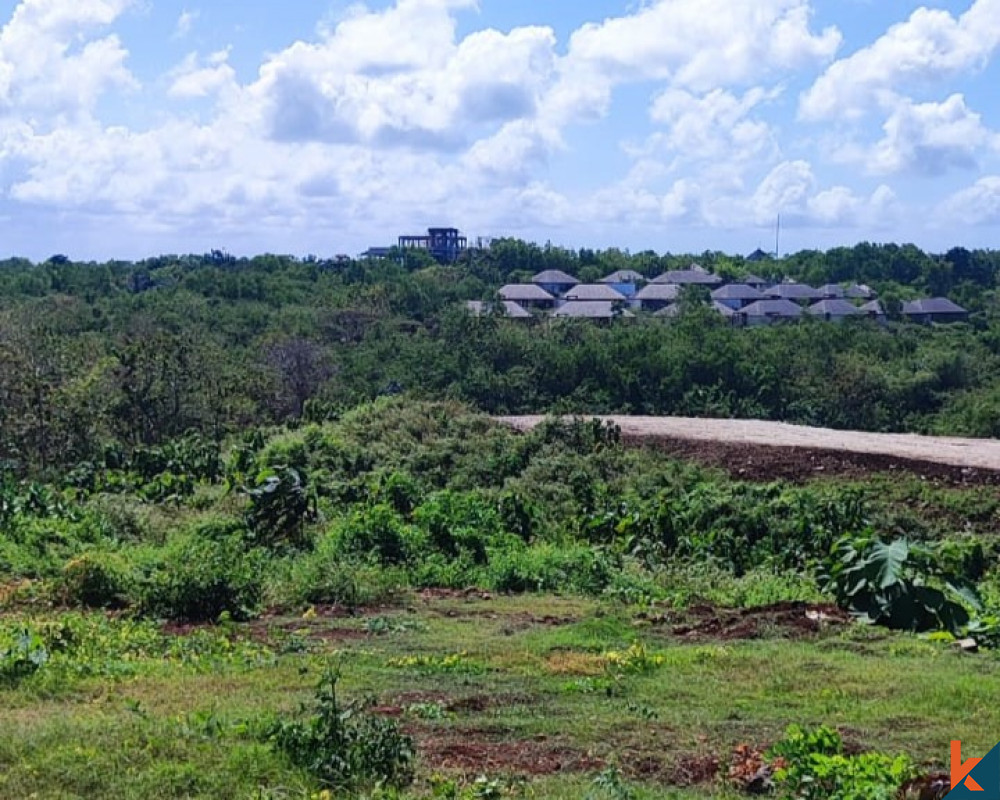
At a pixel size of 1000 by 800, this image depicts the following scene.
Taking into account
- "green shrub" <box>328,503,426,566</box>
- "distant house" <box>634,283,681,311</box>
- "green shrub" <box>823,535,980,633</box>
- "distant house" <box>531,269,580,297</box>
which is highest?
"distant house" <box>531,269,580,297</box>

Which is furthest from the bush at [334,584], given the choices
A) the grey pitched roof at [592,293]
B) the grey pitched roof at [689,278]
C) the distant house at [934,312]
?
the grey pitched roof at [689,278]

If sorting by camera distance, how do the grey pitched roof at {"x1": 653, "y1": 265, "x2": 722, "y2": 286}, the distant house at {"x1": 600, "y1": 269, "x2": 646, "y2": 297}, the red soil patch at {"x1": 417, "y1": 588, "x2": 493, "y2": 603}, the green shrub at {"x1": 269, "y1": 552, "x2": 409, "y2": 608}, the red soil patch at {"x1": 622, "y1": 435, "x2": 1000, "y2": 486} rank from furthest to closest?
the grey pitched roof at {"x1": 653, "y1": 265, "x2": 722, "y2": 286} < the distant house at {"x1": 600, "y1": 269, "x2": 646, "y2": 297} < the red soil patch at {"x1": 622, "y1": 435, "x2": 1000, "y2": 486} < the red soil patch at {"x1": 417, "y1": 588, "x2": 493, "y2": 603} < the green shrub at {"x1": 269, "y1": 552, "x2": 409, "y2": 608}

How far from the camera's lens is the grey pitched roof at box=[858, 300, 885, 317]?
2407 inches

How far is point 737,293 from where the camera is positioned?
6794 centimetres

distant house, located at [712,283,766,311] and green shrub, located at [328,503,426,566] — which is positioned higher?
distant house, located at [712,283,766,311]

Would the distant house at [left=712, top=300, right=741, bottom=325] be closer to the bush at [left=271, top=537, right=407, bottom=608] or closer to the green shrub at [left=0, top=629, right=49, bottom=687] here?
the bush at [left=271, top=537, right=407, bottom=608]

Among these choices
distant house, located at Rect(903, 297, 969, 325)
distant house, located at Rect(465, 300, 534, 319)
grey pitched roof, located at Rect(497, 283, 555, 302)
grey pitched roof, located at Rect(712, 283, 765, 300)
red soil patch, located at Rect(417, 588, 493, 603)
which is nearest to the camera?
red soil patch, located at Rect(417, 588, 493, 603)

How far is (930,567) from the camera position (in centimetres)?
1171

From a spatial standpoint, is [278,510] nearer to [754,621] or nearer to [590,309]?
[754,621]

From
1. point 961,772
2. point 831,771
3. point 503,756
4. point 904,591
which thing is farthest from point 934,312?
→ point 831,771

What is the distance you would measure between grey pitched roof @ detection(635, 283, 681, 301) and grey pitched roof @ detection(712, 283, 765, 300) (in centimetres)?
231

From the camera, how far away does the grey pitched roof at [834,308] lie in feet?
197

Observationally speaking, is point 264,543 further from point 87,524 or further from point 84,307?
point 84,307

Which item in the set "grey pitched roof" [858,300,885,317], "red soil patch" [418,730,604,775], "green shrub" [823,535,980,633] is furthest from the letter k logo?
"grey pitched roof" [858,300,885,317]
